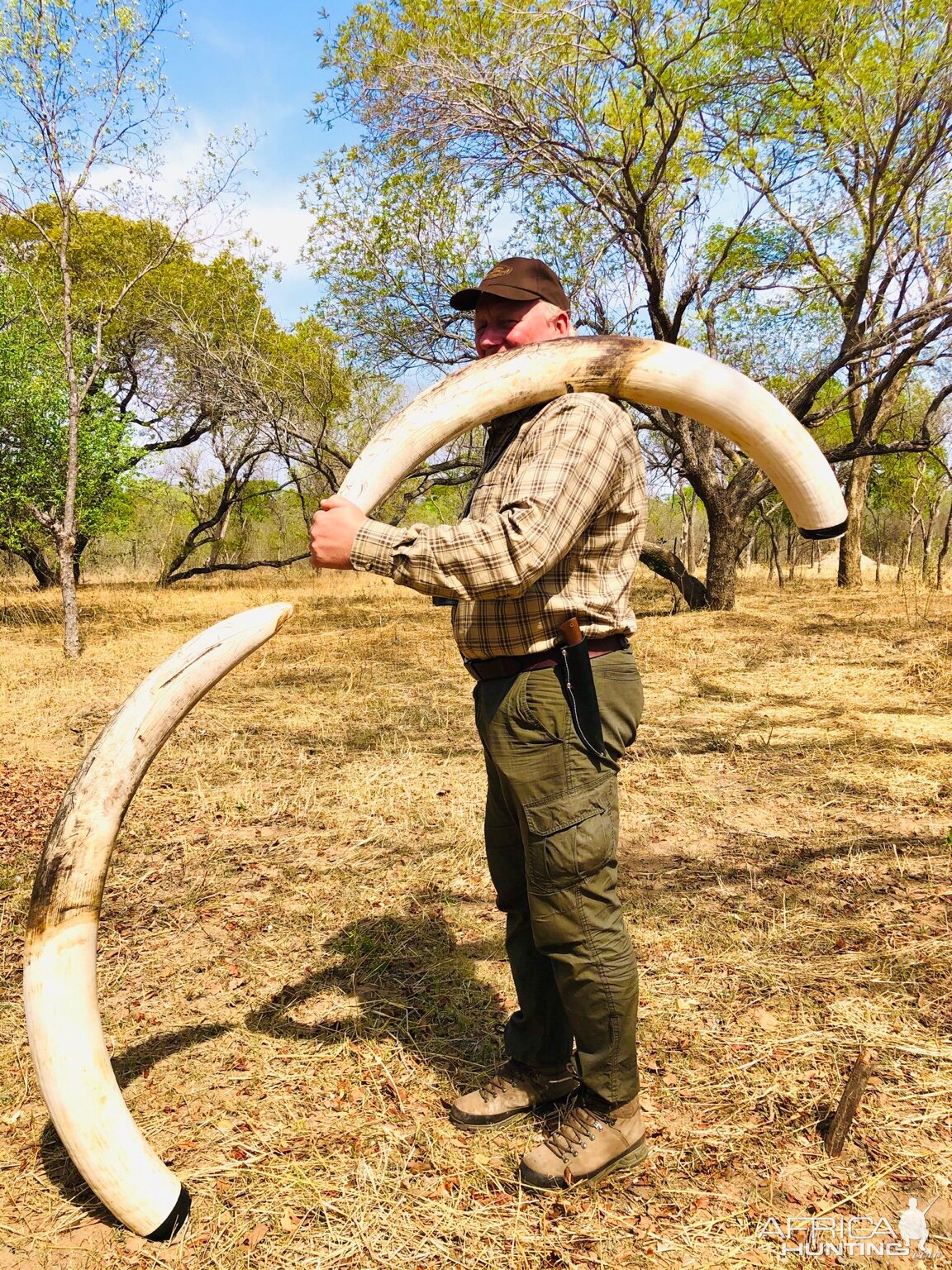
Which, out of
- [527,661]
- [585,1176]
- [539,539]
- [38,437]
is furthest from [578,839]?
[38,437]

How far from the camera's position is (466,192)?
464 inches

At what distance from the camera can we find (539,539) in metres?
1.76

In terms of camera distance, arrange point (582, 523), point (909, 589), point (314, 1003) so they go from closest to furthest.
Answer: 1. point (582, 523)
2. point (314, 1003)
3. point (909, 589)

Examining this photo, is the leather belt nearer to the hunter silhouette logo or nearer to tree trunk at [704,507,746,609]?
the hunter silhouette logo

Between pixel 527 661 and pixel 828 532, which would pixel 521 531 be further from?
pixel 828 532

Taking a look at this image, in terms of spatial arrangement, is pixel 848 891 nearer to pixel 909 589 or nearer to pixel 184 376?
pixel 909 589

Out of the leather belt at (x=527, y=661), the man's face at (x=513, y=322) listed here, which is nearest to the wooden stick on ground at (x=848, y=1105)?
the leather belt at (x=527, y=661)

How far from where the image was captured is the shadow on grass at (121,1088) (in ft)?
6.76

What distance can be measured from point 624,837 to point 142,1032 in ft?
8.65

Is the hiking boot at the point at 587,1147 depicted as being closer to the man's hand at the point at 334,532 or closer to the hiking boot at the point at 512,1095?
the hiking boot at the point at 512,1095

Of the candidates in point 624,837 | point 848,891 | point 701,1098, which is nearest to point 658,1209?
point 701,1098

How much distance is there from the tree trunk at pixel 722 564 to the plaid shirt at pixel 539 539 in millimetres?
12728

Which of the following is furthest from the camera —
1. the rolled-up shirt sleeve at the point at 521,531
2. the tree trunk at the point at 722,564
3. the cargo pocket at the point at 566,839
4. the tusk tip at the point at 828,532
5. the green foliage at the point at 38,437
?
the tree trunk at the point at 722,564

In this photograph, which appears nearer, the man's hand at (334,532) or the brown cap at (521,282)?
the man's hand at (334,532)
